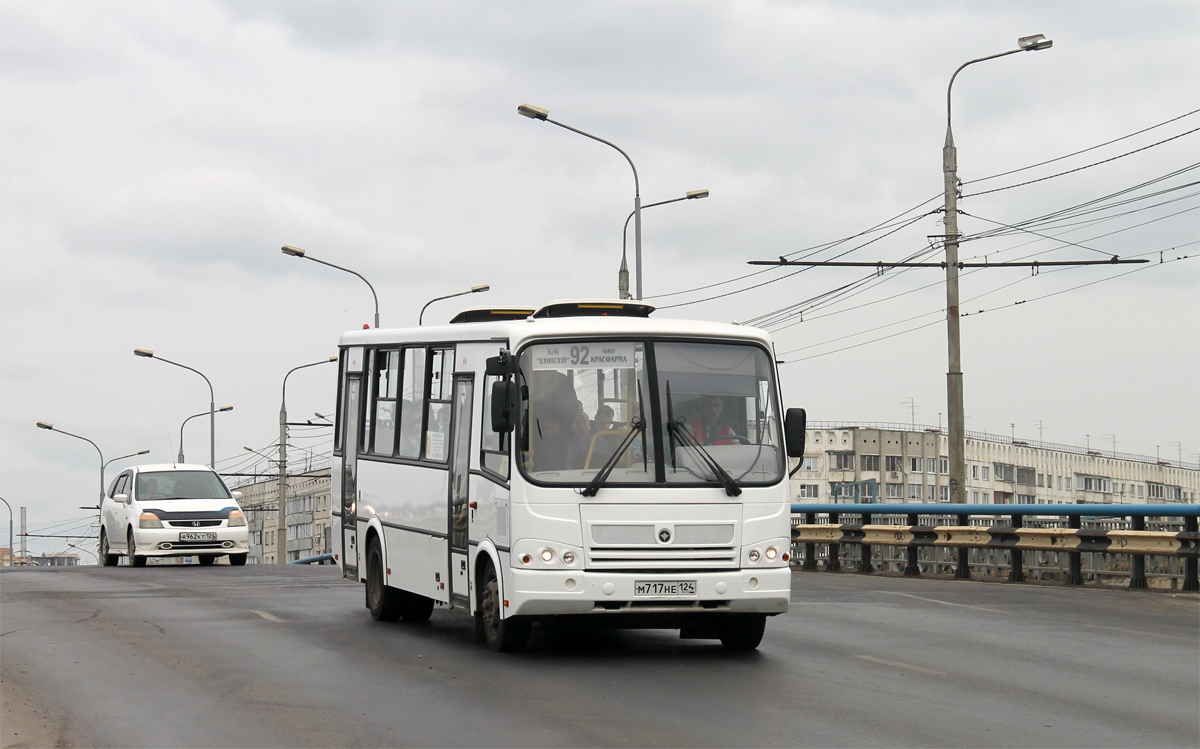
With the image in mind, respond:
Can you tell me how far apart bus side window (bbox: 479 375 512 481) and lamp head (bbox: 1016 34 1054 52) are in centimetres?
1728

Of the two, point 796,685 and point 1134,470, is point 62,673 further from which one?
point 1134,470

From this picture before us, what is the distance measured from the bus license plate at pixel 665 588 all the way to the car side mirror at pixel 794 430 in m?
1.48

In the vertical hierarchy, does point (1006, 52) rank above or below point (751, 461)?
above

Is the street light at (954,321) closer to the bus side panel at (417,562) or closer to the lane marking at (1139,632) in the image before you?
the lane marking at (1139,632)

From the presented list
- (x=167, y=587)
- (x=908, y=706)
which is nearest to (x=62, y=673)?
(x=908, y=706)

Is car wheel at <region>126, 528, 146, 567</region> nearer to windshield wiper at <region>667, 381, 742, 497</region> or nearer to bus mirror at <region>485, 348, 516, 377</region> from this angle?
bus mirror at <region>485, 348, 516, 377</region>

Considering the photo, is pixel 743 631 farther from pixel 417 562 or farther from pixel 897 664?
pixel 417 562

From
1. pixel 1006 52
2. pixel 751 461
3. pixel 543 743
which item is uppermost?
pixel 1006 52

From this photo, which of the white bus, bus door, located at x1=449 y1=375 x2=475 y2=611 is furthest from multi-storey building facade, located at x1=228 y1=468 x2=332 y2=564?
the white bus

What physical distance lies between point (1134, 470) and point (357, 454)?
408 feet

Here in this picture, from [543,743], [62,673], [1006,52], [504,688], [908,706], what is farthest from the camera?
[1006,52]

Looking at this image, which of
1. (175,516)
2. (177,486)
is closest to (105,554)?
(177,486)

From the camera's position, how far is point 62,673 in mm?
11648

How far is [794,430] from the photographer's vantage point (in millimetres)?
12875
